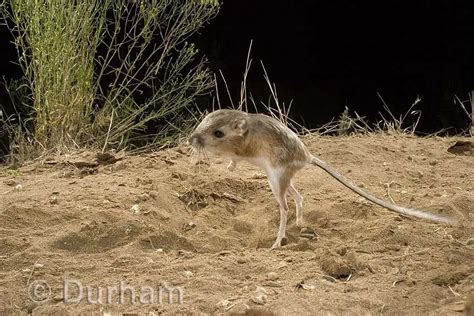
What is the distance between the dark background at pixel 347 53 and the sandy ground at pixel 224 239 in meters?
5.40

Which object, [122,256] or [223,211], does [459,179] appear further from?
[122,256]

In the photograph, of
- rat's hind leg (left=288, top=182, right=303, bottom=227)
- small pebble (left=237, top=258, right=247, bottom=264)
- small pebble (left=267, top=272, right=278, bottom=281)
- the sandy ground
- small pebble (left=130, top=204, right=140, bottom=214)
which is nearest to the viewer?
the sandy ground

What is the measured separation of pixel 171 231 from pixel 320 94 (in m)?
8.59

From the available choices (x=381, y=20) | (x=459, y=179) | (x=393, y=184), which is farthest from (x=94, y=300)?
(x=381, y=20)

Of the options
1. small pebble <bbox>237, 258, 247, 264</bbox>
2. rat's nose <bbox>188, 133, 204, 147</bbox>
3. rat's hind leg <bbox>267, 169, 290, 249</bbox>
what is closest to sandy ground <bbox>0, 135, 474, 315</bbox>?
small pebble <bbox>237, 258, 247, 264</bbox>

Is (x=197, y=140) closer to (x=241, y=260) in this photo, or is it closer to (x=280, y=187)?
(x=280, y=187)


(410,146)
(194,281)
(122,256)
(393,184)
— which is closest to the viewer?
(194,281)

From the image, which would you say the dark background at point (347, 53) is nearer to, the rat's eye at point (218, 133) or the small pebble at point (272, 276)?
the rat's eye at point (218, 133)

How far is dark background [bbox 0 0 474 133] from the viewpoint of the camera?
456 inches

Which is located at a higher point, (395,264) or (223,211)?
(395,264)

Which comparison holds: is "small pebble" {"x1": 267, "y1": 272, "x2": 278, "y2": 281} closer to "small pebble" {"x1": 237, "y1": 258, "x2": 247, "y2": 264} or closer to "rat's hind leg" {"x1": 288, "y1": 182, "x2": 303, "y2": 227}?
"small pebble" {"x1": 237, "y1": 258, "x2": 247, "y2": 264}

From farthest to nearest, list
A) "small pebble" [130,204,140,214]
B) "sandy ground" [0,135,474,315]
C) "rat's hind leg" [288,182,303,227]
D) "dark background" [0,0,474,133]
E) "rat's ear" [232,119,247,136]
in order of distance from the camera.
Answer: "dark background" [0,0,474,133] → "small pebble" [130,204,140,214] → "rat's hind leg" [288,182,303,227] → "rat's ear" [232,119,247,136] → "sandy ground" [0,135,474,315]

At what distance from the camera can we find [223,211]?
5.18 metres

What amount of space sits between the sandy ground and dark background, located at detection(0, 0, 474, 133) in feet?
17.7
